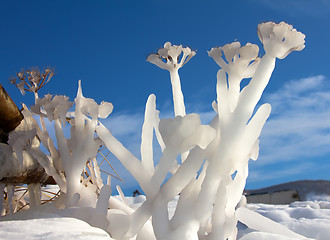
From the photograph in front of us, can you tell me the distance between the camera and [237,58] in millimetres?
997

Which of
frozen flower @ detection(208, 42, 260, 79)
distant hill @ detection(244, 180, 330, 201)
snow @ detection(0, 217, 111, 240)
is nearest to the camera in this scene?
snow @ detection(0, 217, 111, 240)

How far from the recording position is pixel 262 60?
3.21 ft

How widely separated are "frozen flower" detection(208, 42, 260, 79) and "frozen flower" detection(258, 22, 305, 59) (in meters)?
0.03

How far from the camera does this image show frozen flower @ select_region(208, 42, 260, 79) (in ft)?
3.18

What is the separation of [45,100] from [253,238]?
81 cm

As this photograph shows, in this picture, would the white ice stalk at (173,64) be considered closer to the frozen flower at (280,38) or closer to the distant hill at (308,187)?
the frozen flower at (280,38)

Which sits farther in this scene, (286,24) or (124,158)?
(124,158)

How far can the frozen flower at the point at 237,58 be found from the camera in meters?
0.97

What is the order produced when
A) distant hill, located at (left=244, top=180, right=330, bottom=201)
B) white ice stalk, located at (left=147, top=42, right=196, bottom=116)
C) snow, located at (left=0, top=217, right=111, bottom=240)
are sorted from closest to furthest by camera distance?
snow, located at (left=0, top=217, right=111, bottom=240) → white ice stalk, located at (left=147, top=42, right=196, bottom=116) → distant hill, located at (left=244, top=180, right=330, bottom=201)

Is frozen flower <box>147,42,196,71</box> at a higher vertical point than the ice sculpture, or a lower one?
higher

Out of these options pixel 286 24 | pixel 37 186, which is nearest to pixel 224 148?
pixel 286 24

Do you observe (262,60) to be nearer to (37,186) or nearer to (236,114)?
(236,114)

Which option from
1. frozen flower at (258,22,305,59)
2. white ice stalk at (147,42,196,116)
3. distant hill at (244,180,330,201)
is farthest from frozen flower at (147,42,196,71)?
distant hill at (244,180,330,201)

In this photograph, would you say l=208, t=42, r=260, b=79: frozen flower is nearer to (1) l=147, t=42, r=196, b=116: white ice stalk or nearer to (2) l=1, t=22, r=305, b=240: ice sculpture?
(2) l=1, t=22, r=305, b=240: ice sculpture
